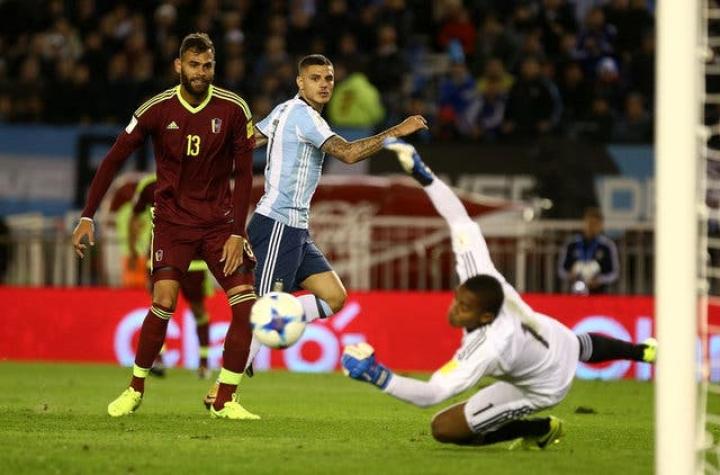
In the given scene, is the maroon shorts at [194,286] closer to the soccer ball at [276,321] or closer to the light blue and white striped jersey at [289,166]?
the light blue and white striped jersey at [289,166]

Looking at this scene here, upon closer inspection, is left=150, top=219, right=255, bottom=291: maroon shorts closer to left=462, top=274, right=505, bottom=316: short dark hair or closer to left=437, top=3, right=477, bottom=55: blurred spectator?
left=462, top=274, right=505, bottom=316: short dark hair

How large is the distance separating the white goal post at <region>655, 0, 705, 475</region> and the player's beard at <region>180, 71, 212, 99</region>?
411 cm

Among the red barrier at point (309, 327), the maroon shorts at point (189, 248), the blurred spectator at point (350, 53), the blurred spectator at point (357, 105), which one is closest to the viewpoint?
the maroon shorts at point (189, 248)

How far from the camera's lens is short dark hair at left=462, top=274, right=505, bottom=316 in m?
7.67

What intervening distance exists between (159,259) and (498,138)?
9.96 metres

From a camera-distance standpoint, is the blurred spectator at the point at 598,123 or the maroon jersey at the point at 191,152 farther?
the blurred spectator at the point at 598,123

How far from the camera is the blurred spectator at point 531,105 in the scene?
766 inches

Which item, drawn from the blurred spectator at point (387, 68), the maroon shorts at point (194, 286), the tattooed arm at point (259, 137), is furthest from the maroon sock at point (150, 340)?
the blurred spectator at point (387, 68)

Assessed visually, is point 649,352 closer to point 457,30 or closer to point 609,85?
point 609,85

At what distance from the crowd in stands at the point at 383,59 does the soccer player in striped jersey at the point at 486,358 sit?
36.4 ft

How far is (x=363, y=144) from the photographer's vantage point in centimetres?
952

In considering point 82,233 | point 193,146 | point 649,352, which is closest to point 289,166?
point 193,146

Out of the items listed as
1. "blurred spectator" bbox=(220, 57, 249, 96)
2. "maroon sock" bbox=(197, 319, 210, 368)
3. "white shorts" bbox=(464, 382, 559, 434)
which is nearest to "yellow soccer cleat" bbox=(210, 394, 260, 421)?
"white shorts" bbox=(464, 382, 559, 434)

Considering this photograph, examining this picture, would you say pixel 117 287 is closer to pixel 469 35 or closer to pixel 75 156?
pixel 75 156
